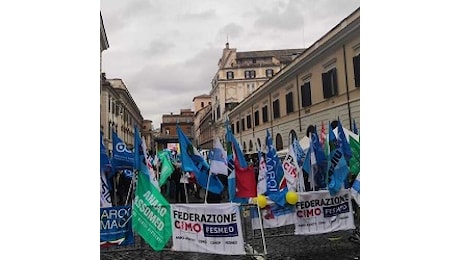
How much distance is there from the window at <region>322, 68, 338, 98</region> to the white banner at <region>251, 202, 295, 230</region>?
14.0ft

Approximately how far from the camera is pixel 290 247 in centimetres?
330

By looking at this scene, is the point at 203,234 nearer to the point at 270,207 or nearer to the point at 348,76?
the point at 270,207

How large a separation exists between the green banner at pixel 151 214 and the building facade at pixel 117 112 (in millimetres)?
583

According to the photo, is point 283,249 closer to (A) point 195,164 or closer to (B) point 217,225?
(B) point 217,225

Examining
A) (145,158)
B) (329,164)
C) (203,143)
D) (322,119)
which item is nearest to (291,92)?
(322,119)

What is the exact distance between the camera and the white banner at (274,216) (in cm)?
304

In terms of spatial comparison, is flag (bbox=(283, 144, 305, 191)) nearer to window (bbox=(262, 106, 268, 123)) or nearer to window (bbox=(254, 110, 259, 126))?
window (bbox=(254, 110, 259, 126))

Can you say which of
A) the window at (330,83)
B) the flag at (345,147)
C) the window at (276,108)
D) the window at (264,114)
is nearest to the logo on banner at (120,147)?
the flag at (345,147)

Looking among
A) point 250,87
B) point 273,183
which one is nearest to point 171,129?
point 273,183

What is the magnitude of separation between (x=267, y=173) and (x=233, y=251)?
0.70m

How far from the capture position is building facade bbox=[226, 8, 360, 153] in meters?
6.57

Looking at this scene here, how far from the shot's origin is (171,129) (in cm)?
441

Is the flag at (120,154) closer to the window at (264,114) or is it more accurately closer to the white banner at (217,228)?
the white banner at (217,228)

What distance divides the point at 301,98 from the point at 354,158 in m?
5.44
